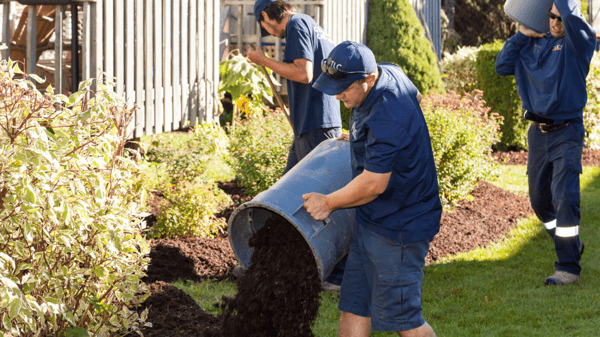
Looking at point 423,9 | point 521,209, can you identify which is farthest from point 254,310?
point 423,9

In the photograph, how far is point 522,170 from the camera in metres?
9.03

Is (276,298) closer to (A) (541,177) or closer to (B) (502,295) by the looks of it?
(B) (502,295)

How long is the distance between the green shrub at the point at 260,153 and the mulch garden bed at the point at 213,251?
15.5 inches

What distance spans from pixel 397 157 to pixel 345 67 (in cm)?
46

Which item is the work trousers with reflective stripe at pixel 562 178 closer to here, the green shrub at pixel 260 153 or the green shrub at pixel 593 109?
the green shrub at pixel 260 153

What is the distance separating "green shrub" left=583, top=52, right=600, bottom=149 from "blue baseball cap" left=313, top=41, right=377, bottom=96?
8.10m

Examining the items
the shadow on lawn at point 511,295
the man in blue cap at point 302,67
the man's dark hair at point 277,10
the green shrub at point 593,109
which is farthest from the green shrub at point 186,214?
the green shrub at point 593,109

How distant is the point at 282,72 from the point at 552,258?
2.86 metres

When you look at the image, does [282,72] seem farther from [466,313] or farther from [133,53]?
[133,53]

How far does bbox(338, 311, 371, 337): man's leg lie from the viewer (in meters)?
3.28

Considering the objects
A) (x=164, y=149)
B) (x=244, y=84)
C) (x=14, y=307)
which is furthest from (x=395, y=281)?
(x=244, y=84)

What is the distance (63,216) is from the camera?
2.46 metres

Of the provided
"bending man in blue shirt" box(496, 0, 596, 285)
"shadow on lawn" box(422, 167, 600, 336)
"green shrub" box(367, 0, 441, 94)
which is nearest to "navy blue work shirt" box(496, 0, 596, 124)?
"bending man in blue shirt" box(496, 0, 596, 285)

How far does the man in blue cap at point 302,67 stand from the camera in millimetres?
4340
